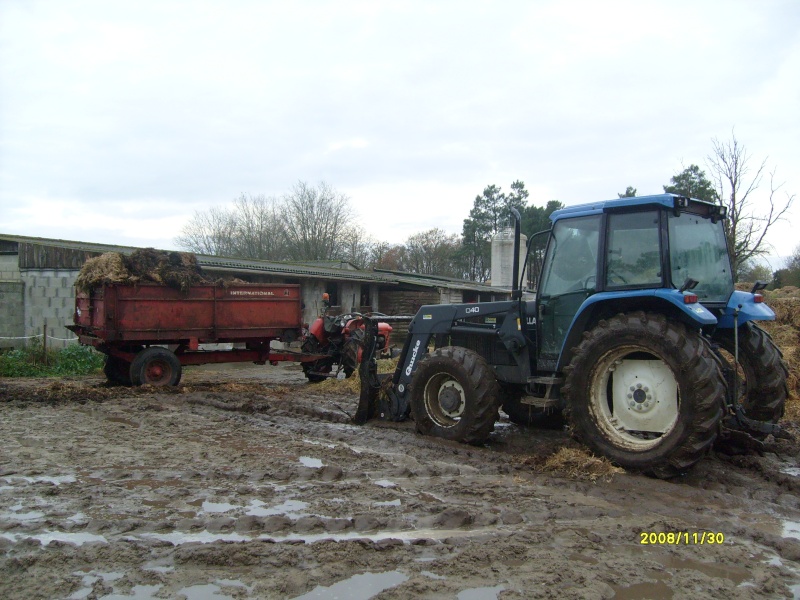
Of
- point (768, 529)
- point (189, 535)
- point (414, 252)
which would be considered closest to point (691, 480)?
point (768, 529)

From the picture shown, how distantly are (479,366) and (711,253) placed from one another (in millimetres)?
2499

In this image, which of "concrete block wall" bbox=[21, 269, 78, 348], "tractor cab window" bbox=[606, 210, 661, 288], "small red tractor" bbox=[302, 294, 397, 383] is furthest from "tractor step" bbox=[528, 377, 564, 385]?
"concrete block wall" bbox=[21, 269, 78, 348]

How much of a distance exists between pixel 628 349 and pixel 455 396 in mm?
2088

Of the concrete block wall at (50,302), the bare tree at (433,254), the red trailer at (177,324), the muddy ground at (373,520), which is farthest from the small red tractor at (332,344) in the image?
the bare tree at (433,254)

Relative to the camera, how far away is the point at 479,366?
698cm

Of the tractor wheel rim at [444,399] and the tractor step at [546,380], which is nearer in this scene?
the tractor step at [546,380]

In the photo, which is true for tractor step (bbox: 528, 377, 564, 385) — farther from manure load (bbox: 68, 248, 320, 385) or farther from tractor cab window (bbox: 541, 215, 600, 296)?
manure load (bbox: 68, 248, 320, 385)

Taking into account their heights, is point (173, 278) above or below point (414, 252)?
below

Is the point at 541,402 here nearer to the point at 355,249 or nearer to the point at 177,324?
the point at 177,324

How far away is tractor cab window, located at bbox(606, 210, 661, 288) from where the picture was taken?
6051mm

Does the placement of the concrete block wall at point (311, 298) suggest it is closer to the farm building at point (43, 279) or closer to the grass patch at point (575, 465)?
the farm building at point (43, 279)

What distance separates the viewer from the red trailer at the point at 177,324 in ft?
39.3

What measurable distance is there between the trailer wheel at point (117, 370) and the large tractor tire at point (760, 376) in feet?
34.4

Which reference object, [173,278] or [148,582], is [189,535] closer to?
[148,582]
